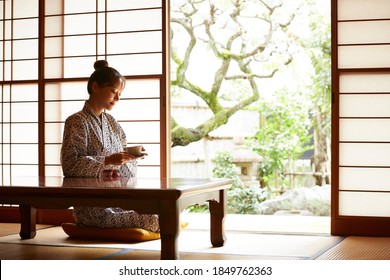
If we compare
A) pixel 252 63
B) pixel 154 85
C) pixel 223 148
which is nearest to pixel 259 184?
pixel 223 148

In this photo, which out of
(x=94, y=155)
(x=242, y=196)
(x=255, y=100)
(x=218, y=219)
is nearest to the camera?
(x=218, y=219)

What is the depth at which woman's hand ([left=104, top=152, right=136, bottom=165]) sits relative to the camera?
3.84 metres

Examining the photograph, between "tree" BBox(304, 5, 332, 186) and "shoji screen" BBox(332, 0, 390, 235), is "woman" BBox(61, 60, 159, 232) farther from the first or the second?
"tree" BBox(304, 5, 332, 186)

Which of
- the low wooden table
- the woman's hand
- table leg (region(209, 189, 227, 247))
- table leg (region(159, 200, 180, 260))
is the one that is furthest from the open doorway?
table leg (region(159, 200, 180, 260))

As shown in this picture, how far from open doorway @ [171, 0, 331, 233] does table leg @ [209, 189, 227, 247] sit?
15.7ft

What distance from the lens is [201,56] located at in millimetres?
9477

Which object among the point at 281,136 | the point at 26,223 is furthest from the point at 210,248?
the point at 281,136

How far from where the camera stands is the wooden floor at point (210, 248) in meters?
3.83

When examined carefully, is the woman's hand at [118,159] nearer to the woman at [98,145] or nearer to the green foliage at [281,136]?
the woman at [98,145]

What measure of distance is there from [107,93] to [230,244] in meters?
1.29

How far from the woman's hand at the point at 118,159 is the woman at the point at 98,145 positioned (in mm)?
50

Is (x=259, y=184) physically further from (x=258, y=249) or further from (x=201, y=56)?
(x=258, y=249)

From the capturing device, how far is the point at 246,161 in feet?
31.2

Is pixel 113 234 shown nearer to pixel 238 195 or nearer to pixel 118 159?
pixel 118 159
